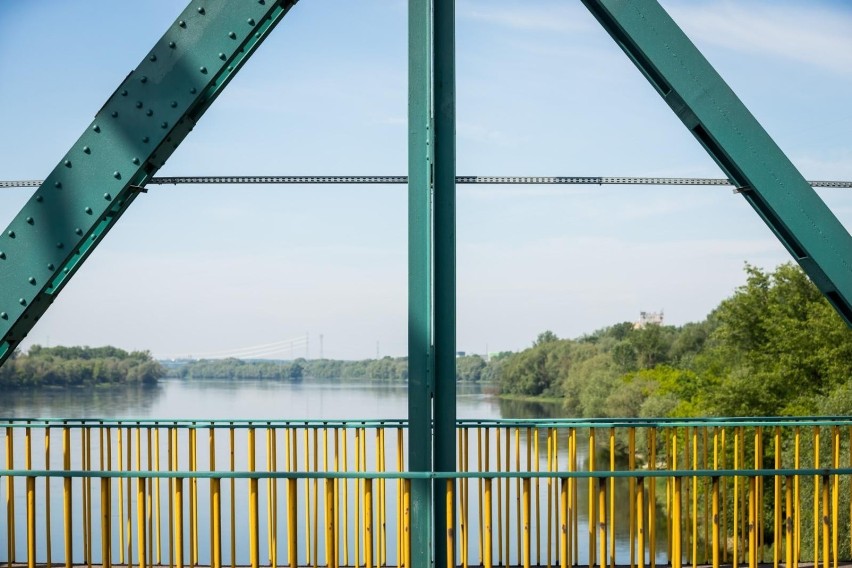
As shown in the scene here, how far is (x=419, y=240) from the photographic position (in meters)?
5.00

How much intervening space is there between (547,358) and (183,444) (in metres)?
29.8

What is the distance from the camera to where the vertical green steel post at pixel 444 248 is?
5031mm

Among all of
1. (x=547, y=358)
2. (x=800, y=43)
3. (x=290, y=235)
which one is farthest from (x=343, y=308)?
(x=800, y=43)

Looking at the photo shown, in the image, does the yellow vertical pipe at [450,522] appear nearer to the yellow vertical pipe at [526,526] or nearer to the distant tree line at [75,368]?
the yellow vertical pipe at [526,526]

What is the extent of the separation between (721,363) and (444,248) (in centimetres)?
4963

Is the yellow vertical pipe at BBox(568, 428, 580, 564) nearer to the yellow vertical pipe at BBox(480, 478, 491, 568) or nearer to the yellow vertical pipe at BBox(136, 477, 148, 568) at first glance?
the yellow vertical pipe at BBox(480, 478, 491, 568)

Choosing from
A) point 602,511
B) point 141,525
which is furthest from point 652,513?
point 141,525

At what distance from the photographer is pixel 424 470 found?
4.89m

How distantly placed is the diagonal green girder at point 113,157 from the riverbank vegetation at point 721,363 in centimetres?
3010

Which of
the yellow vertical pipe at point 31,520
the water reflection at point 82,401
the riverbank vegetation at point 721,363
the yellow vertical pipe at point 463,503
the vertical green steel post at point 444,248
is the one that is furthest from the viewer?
the water reflection at point 82,401

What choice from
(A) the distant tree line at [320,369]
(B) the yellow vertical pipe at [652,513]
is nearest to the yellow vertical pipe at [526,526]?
(B) the yellow vertical pipe at [652,513]

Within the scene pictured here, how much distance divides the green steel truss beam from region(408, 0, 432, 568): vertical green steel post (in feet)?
3.22

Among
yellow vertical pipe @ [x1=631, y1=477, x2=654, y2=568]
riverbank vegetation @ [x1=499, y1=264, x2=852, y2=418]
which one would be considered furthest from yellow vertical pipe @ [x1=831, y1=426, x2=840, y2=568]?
riverbank vegetation @ [x1=499, y1=264, x2=852, y2=418]

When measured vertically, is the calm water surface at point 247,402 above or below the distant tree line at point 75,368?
below
